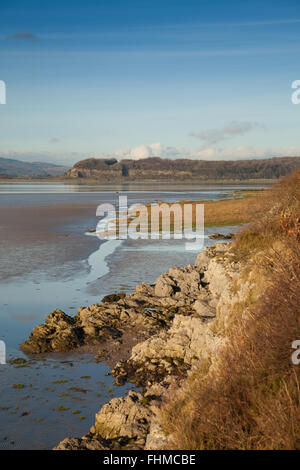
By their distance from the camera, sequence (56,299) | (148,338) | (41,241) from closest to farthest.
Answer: (148,338) → (56,299) → (41,241)

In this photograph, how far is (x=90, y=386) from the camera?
31.4 feet

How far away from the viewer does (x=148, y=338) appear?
11586 millimetres

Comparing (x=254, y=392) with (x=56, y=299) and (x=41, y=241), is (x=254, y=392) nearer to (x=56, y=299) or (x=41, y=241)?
(x=56, y=299)

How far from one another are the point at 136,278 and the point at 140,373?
941 cm

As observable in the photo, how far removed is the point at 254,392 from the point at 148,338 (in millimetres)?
6437

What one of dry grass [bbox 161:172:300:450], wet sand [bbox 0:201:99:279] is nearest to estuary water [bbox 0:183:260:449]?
wet sand [bbox 0:201:99:279]

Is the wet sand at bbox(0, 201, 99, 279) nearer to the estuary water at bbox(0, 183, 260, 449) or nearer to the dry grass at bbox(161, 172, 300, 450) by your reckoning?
the estuary water at bbox(0, 183, 260, 449)

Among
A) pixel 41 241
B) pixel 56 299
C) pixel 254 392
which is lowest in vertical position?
pixel 56 299

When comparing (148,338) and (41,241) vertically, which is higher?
(41,241)

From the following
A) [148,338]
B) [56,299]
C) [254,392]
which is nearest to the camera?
[254,392]

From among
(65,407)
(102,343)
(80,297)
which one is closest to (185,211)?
(80,297)

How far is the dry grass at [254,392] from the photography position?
16.1 feet

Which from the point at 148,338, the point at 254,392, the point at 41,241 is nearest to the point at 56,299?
the point at 148,338

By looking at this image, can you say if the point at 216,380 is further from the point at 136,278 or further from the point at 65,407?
the point at 136,278
